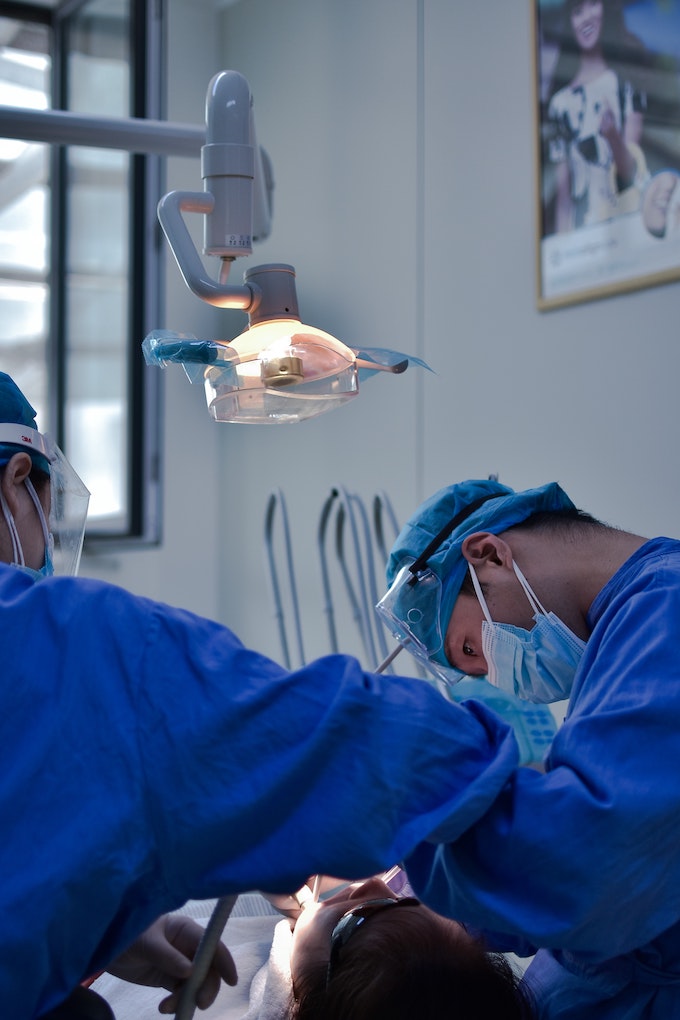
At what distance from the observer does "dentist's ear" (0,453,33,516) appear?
4.09 feet

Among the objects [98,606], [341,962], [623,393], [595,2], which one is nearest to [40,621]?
[98,606]

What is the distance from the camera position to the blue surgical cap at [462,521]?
1349 millimetres

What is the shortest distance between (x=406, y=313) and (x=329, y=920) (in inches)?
82.0

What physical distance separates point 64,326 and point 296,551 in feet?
3.88

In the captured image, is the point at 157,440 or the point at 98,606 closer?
the point at 98,606

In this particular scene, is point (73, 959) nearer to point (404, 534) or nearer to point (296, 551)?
point (404, 534)

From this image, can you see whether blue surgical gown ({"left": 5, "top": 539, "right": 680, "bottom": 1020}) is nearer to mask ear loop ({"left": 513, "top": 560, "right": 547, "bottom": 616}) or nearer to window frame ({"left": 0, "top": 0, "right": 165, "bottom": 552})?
mask ear loop ({"left": 513, "top": 560, "right": 547, "bottom": 616})

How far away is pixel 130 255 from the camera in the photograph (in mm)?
3746

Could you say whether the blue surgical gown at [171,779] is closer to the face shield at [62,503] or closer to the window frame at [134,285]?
the face shield at [62,503]

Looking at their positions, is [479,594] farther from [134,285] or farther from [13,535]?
[134,285]

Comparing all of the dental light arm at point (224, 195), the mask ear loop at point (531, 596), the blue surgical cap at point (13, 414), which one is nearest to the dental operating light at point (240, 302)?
the dental light arm at point (224, 195)

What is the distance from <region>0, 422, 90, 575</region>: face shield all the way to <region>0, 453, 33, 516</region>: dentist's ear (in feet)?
0.11

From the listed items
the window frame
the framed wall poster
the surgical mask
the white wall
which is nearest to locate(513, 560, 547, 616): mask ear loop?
the surgical mask

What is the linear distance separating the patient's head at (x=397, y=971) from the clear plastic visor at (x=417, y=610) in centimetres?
36
